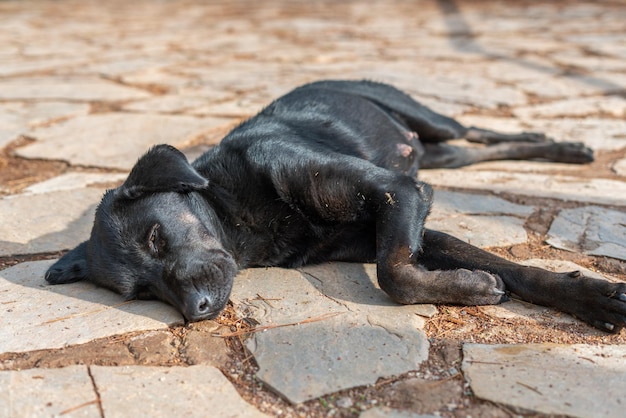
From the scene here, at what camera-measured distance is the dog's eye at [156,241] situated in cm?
286

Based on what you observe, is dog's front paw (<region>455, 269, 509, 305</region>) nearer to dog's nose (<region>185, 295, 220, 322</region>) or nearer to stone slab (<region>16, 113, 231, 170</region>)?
dog's nose (<region>185, 295, 220, 322</region>)

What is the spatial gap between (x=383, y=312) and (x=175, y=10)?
451 inches

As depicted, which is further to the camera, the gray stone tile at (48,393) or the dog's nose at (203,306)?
the dog's nose at (203,306)

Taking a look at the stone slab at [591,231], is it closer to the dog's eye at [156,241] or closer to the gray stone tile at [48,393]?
the dog's eye at [156,241]

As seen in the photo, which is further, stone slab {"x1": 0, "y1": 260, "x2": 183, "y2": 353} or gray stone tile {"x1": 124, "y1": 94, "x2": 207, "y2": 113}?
gray stone tile {"x1": 124, "y1": 94, "x2": 207, "y2": 113}

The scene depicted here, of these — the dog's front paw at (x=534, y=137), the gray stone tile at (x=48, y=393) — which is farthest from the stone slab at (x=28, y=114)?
the dog's front paw at (x=534, y=137)

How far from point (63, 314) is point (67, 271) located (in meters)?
0.29

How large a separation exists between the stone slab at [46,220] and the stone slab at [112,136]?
550 mm

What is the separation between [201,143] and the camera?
474 centimetres

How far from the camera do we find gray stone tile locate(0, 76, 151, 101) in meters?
6.02

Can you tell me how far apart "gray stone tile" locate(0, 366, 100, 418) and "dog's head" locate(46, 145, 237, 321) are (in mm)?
539

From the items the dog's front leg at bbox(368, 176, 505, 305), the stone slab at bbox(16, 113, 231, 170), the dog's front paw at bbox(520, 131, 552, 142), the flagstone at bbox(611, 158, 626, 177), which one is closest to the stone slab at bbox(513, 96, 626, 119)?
the dog's front paw at bbox(520, 131, 552, 142)

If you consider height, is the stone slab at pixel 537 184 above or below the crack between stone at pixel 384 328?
above

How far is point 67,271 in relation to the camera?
2.92 meters
